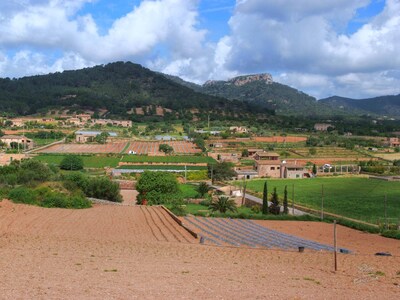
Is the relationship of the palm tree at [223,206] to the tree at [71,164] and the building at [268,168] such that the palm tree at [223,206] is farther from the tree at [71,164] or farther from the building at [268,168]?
the tree at [71,164]

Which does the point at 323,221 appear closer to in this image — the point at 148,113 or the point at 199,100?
the point at 148,113

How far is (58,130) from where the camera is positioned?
108438 millimetres

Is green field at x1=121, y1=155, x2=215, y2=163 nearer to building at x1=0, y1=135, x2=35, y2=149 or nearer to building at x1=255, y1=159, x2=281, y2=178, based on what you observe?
building at x1=255, y1=159, x2=281, y2=178

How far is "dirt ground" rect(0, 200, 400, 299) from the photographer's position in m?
10.3

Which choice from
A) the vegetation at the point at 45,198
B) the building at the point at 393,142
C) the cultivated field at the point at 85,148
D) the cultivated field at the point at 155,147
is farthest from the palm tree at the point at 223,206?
the building at the point at 393,142

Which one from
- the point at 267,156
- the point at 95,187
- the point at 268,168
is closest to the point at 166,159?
the point at 267,156

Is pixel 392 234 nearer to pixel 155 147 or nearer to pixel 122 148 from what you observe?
pixel 122 148

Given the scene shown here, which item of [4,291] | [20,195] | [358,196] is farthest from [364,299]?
[358,196]

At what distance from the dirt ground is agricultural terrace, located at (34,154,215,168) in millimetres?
43810

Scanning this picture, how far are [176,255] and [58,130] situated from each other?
321ft

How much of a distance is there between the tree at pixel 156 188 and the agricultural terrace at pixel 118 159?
1002 inches

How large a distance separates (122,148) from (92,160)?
594 inches

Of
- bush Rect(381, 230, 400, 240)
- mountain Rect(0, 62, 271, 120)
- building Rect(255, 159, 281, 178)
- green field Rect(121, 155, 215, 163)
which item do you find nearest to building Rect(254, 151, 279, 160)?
building Rect(255, 159, 281, 178)

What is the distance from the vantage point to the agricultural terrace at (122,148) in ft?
261
